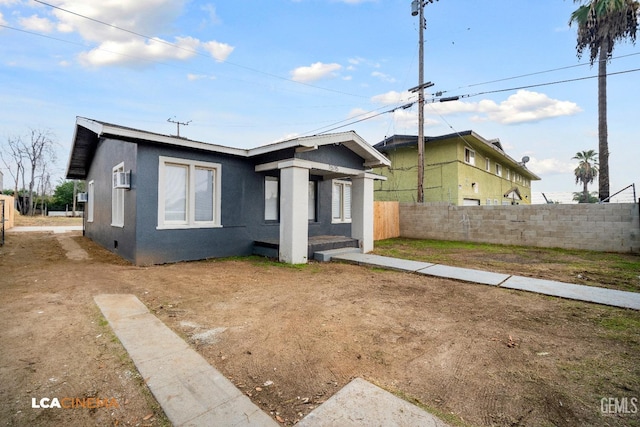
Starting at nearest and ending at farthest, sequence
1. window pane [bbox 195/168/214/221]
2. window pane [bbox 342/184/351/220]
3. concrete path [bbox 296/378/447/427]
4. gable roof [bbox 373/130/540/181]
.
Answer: concrete path [bbox 296/378/447/427] < window pane [bbox 195/168/214/221] < window pane [bbox 342/184/351/220] < gable roof [bbox 373/130/540/181]

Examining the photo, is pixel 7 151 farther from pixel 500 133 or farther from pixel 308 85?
pixel 500 133

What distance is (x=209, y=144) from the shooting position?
7344 mm

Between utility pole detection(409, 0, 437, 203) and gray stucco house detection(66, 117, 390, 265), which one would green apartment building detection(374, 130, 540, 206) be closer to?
utility pole detection(409, 0, 437, 203)

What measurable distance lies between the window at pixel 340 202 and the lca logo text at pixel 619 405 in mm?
9302

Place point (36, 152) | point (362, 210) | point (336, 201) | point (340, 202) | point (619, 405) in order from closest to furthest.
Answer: point (619, 405) < point (362, 210) < point (336, 201) < point (340, 202) < point (36, 152)

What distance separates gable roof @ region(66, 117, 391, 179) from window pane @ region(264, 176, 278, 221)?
1.26m

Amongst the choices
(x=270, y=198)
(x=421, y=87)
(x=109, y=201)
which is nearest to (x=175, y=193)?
(x=270, y=198)

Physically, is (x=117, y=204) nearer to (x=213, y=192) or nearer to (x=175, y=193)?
(x=175, y=193)

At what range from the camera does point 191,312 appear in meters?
3.83

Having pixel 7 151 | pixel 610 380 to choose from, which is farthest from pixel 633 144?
pixel 7 151

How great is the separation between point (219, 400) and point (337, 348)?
1.23m

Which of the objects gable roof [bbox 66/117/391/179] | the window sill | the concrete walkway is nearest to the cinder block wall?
gable roof [bbox 66/117/391/179]

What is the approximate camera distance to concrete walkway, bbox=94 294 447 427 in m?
1.83

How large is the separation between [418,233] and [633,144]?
31.9 feet
